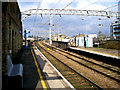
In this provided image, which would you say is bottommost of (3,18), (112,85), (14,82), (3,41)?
(112,85)

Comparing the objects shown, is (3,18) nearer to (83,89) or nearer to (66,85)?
(66,85)

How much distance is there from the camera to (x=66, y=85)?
21.7ft

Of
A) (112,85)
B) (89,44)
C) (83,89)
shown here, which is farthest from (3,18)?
(89,44)

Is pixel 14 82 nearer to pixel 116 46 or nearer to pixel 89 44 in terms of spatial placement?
pixel 116 46

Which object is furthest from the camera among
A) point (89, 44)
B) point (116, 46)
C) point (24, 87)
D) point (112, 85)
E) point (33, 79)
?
point (89, 44)

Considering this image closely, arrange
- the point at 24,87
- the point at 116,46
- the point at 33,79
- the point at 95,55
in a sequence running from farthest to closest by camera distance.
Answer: the point at 116,46
the point at 95,55
the point at 33,79
the point at 24,87

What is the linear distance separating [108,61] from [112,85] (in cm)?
657

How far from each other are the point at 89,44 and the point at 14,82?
24.2 m

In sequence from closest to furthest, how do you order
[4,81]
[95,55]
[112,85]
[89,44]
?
[4,81] < [112,85] < [95,55] < [89,44]

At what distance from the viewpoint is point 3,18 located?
5.19 metres

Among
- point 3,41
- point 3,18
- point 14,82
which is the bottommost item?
point 14,82

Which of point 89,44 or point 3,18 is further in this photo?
point 89,44

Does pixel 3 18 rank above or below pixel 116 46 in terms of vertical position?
above

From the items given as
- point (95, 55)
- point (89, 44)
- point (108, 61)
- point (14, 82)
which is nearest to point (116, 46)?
point (89, 44)
